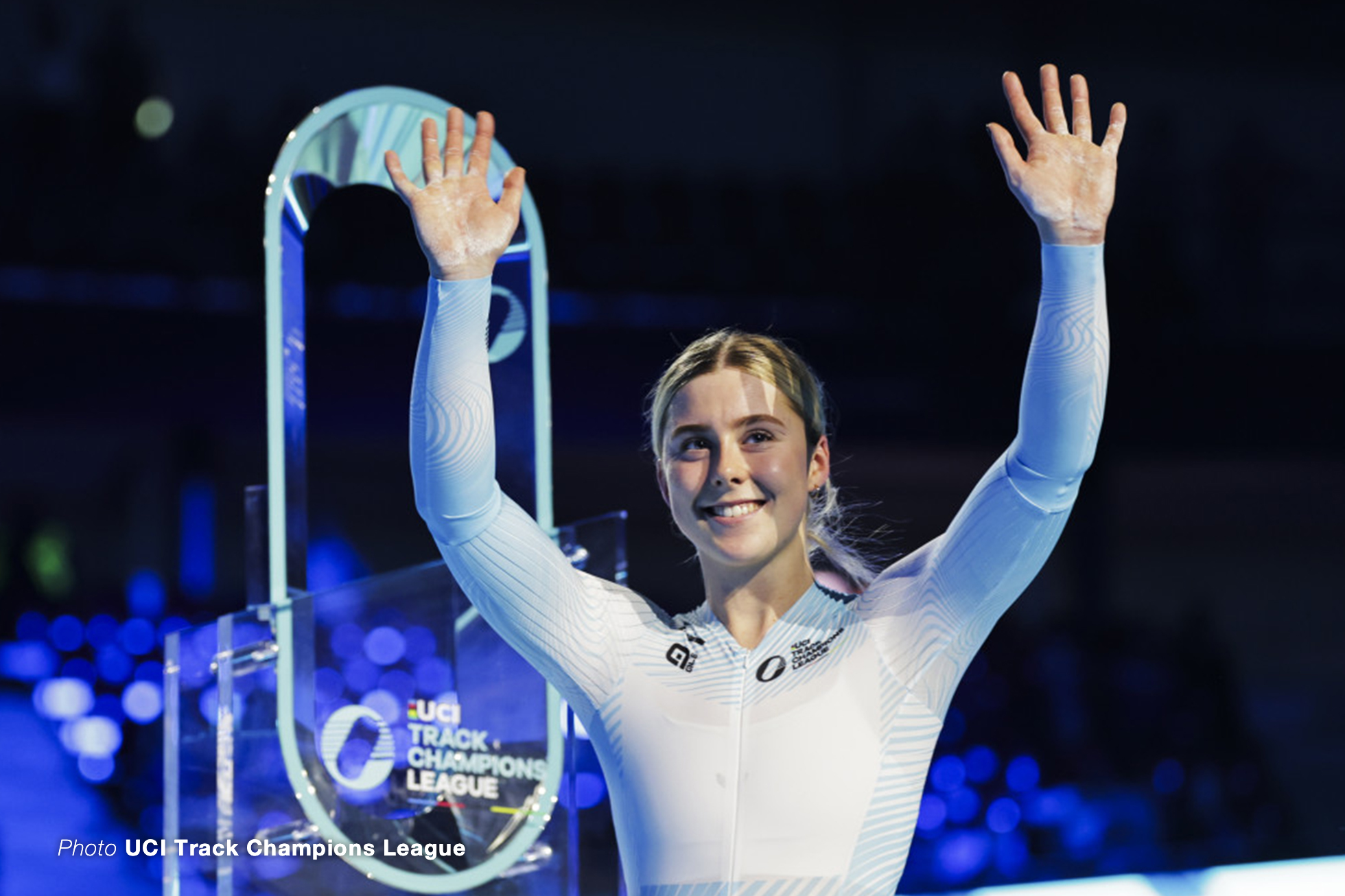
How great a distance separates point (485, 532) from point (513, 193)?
370 mm

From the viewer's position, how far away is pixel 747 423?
1508mm

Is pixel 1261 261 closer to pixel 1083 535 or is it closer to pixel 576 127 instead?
pixel 1083 535

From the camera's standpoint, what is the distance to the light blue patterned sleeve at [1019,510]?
1.31 m

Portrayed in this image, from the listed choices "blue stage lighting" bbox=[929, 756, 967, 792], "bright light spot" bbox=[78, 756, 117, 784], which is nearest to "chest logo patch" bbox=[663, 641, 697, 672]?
"blue stage lighting" bbox=[929, 756, 967, 792]

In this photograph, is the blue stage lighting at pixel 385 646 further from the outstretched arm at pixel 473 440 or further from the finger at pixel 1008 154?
the finger at pixel 1008 154

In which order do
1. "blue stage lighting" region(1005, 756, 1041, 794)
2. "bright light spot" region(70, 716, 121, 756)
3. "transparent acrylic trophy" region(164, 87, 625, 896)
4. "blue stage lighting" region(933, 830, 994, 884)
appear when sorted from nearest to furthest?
"transparent acrylic trophy" region(164, 87, 625, 896)
"blue stage lighting" region(933, 830, 994, 884)
"blue stage lighting" region(1005, 756, 1041, 794)
"bright light spot" region(70, 716, 121, 756)

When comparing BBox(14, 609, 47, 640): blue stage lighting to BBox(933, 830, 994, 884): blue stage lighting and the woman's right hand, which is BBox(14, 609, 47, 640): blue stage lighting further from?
the woman's right hand

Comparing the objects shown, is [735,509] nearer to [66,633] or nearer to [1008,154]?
[1008,154]

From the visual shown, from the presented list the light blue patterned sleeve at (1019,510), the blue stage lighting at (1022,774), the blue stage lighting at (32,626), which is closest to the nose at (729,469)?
the light blue patterned sleeve at (1019,510)

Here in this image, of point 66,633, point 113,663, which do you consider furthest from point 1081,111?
point 66,633

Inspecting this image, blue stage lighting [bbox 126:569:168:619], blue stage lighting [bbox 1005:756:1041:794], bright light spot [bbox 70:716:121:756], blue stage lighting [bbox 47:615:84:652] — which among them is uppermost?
blue stage lighting [bbox 126:569:168:619]

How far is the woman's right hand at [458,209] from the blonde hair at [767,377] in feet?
0.95

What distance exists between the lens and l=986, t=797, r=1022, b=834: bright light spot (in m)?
4.76

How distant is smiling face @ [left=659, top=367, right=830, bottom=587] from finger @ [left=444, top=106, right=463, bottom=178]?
36cm
